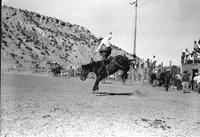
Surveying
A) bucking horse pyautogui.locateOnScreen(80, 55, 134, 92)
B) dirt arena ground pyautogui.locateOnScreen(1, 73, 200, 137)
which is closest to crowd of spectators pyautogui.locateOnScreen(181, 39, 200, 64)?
bucking horse pyautogui.locateOnScreen(80, 55, 134, 92)

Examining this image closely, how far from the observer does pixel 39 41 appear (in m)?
71.3

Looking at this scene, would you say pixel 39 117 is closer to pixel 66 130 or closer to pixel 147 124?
pixel 66 130

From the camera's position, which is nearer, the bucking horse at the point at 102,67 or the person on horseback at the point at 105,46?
the person on horseback at the point at 105,46

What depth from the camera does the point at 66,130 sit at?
7.48 m

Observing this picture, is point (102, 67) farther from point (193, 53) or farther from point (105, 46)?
point (193, 53)

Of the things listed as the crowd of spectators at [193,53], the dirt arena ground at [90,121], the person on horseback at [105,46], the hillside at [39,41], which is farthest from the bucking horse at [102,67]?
the hillside at [39,41]

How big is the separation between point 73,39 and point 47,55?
56.4 feet

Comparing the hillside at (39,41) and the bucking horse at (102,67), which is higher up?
the hillside at (39,41)

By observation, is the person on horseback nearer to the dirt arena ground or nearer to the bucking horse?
the bucking horse

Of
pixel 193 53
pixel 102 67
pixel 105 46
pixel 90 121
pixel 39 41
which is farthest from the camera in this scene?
pixel 39 41

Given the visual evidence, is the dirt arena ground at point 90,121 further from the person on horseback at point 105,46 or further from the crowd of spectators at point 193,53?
the crowd of spectators at point 193,53

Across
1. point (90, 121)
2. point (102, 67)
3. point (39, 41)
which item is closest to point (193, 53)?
point (102, 67)

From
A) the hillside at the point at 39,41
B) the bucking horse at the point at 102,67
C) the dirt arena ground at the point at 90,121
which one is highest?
the hillside at the point at 39,41

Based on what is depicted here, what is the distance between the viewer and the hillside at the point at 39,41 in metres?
59.3
